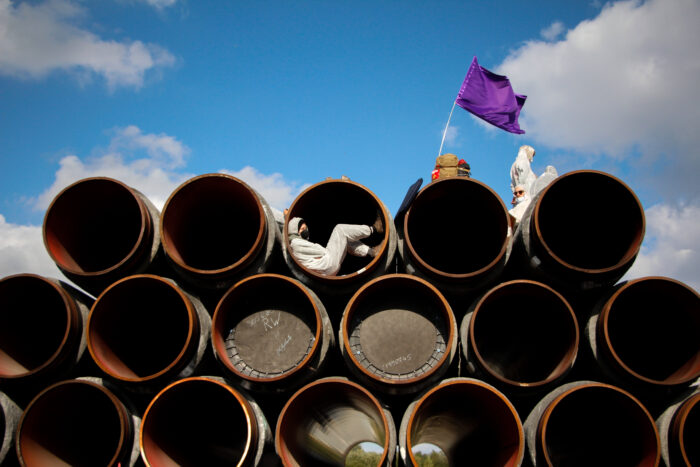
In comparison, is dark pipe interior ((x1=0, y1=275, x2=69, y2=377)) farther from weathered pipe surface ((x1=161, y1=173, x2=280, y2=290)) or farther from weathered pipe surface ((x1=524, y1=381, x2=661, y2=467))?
weathered pipe surface ((x1=524, y1=381, x2=661, y2=467))

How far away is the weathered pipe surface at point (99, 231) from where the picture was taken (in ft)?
12.6

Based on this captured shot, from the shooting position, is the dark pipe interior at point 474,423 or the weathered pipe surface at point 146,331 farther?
the weathered pipe surface at point 146,331

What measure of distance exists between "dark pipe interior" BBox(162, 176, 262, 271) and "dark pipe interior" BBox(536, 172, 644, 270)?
256 cm

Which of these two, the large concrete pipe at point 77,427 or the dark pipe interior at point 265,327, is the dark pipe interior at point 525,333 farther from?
the large concrete pipe at point 77,427

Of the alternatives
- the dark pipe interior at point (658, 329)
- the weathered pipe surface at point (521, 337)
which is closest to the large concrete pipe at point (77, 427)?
Result: the weathered pipe surface at point (521, 337)

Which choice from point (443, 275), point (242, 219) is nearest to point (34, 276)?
point (242, 219)

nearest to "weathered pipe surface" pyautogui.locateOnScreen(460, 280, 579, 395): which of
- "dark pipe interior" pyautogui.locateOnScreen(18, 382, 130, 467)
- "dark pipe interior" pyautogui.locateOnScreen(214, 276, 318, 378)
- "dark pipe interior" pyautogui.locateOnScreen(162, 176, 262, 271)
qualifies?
"dark pipe interior" pyautogui.locateOnScreen(214, 276, 318, 378)

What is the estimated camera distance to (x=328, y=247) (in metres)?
3.97

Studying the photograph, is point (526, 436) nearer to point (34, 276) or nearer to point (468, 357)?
point (468, 357)

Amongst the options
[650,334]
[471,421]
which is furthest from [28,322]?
[650,334]

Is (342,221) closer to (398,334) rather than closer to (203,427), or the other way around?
(398,334)

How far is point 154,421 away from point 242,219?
2067mm

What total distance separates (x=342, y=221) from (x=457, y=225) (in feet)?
3.88

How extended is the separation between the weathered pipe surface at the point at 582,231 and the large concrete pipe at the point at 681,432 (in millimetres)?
958
